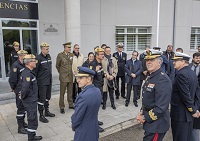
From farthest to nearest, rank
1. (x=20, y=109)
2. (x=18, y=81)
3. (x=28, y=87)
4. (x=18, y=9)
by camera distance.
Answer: (x=18, y=9) < (x=18, y=81) < (x=20, y=109) < (x=28, y=87)

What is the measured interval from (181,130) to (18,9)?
9199 mm

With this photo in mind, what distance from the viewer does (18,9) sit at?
9.57 m

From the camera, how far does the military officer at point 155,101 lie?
104 inches

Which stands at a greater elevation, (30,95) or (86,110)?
(86,110)

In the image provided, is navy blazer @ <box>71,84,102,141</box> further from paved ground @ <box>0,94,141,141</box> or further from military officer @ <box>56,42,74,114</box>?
military officer @ <box>56,42,74,114</box>

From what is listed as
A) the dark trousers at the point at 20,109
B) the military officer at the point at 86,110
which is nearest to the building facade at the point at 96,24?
the dark trousers at the point at 20,109

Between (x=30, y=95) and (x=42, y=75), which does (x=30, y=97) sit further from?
(x=42, y=75)

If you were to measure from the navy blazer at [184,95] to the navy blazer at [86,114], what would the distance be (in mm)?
1449

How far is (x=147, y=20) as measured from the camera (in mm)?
12727

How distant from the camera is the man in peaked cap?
318 cm

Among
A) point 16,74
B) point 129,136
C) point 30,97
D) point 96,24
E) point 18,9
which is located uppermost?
point 18,9

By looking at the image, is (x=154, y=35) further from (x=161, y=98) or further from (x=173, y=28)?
(x=161, y=98)

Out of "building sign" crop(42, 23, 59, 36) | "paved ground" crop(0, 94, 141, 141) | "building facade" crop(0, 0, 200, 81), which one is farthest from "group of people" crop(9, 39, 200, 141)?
"building sign" crop(42, 23, 59, 36)

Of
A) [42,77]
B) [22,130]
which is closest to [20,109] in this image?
[22,130]
